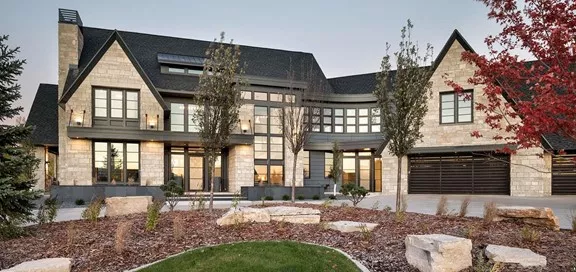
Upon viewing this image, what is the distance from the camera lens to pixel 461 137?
2119 cm

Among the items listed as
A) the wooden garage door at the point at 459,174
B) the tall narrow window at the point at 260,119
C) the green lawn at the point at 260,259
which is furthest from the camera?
the tall narrow window at the point at 260,119

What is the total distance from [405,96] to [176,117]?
16.2 meters

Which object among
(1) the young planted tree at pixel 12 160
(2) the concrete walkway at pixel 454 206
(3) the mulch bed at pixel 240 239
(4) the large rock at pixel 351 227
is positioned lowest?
(2) the concrete walkway at pixel 454 206

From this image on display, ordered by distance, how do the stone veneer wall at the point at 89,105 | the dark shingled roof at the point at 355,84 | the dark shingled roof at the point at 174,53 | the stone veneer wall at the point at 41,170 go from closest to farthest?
the stone veneer wall at the point at 89,105 < the stone veneer wall at the point at 41,170 < the dark shingled roof at the point at 174,53 < the dark shingled roof at the point at 355,84

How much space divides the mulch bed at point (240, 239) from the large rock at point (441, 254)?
0.31m

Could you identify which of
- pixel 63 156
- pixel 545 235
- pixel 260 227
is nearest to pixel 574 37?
pixel 545 235

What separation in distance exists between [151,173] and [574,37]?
65.3ft

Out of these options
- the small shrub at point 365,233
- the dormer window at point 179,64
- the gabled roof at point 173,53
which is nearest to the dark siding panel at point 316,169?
the gabled roof at point 173,53

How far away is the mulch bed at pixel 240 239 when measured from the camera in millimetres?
6719

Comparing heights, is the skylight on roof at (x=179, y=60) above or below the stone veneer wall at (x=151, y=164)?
above

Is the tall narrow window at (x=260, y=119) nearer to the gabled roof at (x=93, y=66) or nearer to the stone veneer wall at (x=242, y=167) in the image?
Result: the stone veneer wall at (x=242, y=167)

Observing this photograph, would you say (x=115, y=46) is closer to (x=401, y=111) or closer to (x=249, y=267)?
(x=401, y=111)

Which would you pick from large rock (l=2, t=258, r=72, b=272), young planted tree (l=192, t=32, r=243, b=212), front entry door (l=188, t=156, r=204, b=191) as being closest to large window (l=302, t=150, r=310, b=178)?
front entry door (l=188, t=156, r=204, b=191)

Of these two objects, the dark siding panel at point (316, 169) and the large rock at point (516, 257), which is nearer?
the large rock at point (516, 257)
